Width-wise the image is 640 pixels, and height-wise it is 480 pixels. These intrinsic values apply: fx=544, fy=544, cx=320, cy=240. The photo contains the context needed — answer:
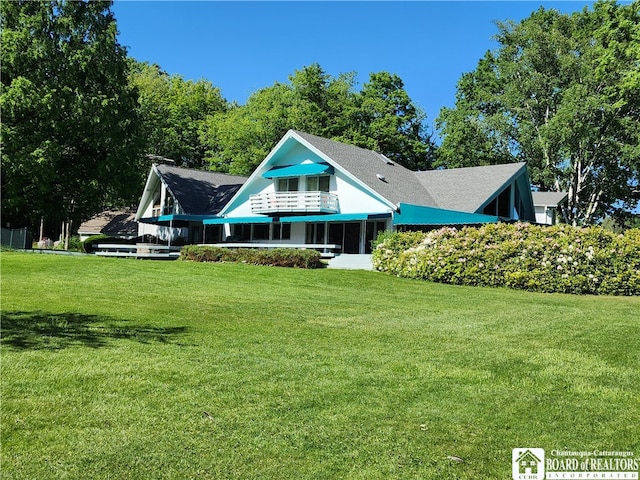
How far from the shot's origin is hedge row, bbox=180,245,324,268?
22.8m

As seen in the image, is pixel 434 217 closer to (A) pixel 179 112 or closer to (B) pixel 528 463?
(B) pixel 528 463

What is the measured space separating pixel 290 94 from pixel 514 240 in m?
29.8

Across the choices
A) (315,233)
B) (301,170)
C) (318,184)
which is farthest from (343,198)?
(315,233)

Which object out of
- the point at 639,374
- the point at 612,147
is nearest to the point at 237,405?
the point at 639,374

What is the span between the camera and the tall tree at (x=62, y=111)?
29500 mm

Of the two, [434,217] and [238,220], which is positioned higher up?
[434,217]

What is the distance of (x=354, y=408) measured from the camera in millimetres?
4637

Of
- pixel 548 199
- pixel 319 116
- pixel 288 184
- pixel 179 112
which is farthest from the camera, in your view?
pixel 179 112

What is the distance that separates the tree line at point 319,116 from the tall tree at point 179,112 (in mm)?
192

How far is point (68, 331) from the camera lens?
24.0 feet

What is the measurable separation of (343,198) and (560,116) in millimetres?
16935

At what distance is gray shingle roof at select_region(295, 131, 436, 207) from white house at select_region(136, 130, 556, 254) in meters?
0.08

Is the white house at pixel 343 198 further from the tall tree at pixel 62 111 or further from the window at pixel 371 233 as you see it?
the tall tree at pixel 62 111

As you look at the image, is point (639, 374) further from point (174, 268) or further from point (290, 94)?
point (290, 94)
